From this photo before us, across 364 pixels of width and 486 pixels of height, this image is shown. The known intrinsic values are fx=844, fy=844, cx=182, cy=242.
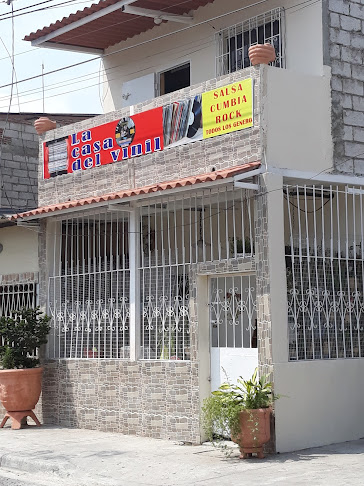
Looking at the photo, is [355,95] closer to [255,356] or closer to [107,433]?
[255,356]

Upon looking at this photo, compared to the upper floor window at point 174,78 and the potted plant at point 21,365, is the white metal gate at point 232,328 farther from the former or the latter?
the upper floor window at point 174,78

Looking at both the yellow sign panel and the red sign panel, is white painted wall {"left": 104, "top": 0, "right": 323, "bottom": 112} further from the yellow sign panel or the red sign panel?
the red sign panel

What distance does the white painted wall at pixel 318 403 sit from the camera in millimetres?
A: 10156

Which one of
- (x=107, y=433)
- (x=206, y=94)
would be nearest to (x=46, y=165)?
(x=206, y=94)

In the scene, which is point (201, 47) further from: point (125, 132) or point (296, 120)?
point (296, 120)

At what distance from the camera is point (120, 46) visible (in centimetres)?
1540

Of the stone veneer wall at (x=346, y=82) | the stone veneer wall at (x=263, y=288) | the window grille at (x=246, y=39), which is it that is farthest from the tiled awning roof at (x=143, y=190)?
the window grille at (x=246, y=39)

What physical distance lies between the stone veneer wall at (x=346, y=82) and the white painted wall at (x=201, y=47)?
0.67 ft

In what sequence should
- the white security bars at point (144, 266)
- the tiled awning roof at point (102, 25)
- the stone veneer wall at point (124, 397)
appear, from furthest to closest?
1. the tiled awning roof at point (102, 25)
2. the white security bars at point (144, 266)
3. the stone veneer wall at point (124, 397)

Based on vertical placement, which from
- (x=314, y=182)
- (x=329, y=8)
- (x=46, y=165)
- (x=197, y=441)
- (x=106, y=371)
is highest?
(x=329, y=8)

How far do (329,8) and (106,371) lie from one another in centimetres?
606

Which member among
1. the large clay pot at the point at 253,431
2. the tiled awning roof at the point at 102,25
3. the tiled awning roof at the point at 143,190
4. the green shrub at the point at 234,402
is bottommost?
the large clay pot at the point at 253,431

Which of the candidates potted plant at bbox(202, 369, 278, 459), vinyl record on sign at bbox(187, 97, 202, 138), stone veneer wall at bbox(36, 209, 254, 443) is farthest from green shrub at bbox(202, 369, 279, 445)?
vinyl record on sign at bbox(187, 97, 202, 138)

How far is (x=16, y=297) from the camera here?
14.5 meters
